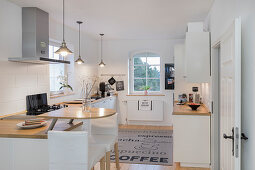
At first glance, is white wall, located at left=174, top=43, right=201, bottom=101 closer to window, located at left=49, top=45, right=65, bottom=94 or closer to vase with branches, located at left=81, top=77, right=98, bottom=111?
vase with branches, located at left=81, top=77, right=98, bottom=111

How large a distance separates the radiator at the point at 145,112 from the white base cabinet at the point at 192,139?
319 centimetres

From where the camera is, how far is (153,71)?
731 centimetres

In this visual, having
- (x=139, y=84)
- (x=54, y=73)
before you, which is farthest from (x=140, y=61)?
(x=54, y=73)

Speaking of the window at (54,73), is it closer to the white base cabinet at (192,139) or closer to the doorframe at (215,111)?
the white base cabinet at (192,139)

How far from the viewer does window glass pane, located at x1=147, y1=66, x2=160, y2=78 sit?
287 inches

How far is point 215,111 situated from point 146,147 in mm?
1833

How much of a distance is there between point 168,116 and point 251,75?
541cm

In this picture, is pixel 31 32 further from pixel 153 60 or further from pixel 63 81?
pixel 153 60

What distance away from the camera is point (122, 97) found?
7.32 m

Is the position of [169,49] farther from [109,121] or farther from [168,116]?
[109,121]

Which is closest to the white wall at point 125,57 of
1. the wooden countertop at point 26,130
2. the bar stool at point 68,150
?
the wooden countertop at point 26,130

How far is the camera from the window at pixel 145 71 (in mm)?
7281

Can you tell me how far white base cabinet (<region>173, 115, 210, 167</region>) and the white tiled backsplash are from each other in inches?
94.5

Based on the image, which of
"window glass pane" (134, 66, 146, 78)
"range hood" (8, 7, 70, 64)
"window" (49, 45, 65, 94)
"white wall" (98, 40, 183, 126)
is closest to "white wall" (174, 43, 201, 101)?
"white wall" (98, 40, 183, 126)
